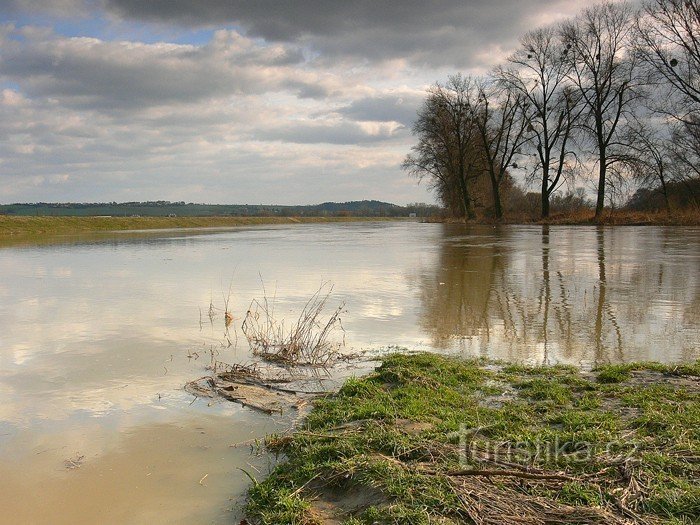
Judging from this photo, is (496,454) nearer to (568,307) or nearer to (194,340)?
(194,340)

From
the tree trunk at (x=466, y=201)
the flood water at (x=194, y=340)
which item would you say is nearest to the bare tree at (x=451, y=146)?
the tree trunk at (x=466, y=201)

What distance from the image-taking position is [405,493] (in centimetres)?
305

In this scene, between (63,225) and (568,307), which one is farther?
(63,225)

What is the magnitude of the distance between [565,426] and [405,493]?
1.51m

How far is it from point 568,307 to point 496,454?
6.34 m

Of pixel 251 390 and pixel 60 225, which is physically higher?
pixel 60 225

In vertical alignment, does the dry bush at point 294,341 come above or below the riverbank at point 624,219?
below

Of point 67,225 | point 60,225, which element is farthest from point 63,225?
point 67,225

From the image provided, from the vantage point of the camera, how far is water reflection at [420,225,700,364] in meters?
6.63

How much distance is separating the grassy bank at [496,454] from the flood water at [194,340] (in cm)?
53

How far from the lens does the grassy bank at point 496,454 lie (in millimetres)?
2863

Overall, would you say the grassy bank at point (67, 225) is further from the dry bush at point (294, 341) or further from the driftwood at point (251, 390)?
the driftwood at point (251, 390)

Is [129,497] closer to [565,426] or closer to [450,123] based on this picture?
[565,426]

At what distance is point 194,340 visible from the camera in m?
7.75
